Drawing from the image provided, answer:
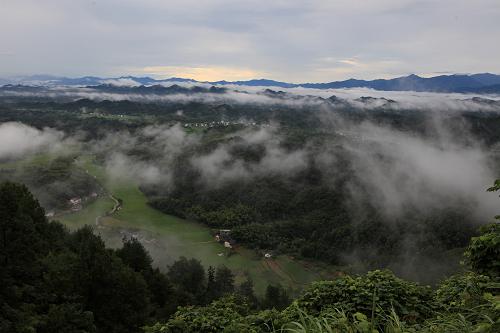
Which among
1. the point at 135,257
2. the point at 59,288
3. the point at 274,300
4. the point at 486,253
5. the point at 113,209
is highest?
the point at 486,253

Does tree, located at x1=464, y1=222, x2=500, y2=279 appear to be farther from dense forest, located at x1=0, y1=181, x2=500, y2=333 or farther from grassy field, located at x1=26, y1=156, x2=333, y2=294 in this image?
grassy field, located at x1=26, y1=156, x2=333, y2=294

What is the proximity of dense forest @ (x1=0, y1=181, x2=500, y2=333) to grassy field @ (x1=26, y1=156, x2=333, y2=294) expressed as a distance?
119ft

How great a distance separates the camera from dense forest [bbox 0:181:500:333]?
659cm

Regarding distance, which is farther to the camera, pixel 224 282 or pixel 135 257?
pixel 224 282

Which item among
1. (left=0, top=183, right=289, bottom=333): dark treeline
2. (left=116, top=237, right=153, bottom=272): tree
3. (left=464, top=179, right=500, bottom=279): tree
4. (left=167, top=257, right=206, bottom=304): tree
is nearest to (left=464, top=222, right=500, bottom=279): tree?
(left=464, top=179, right=500, bottom=279): tree

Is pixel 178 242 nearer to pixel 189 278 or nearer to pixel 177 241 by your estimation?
pixel 177 241

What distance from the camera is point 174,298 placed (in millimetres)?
30844

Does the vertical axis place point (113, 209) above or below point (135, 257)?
below

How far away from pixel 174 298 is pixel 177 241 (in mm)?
49605

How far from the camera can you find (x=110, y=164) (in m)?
148

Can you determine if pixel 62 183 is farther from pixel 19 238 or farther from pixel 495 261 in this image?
pixel 495 261

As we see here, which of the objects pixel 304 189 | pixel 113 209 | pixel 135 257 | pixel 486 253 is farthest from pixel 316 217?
pixel 486 253

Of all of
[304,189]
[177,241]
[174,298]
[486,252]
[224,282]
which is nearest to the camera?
A: [486,252]

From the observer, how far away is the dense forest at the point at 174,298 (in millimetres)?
6590
